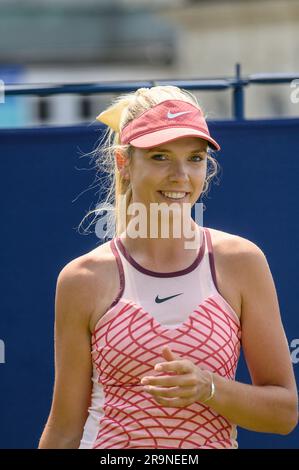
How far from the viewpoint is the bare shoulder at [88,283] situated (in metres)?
3.62

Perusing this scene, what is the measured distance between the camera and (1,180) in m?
5.05

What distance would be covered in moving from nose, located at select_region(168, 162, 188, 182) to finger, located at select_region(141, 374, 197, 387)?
1.99 ft

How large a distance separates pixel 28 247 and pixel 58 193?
24cm

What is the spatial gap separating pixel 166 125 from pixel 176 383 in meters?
0.78

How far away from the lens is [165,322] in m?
3.53

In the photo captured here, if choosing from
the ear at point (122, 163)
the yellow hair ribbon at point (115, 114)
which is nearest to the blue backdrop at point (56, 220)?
the yellow hair ribbon at point (115, 114)

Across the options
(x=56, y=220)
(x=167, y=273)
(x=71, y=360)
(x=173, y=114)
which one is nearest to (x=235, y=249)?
(x=167, y=273)

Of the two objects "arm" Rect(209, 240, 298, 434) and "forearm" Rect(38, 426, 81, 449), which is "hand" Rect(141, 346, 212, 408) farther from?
"forearm" Rect(38, 426, 81, 449)

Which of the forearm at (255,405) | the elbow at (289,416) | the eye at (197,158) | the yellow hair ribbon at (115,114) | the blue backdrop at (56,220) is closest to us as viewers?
the forearm at (255,405)

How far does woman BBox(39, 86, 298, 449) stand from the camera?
138 inches

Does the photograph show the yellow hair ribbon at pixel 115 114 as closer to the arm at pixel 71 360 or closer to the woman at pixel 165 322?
the woman at pixel 165 322

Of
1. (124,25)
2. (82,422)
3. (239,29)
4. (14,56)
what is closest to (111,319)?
(82,422)

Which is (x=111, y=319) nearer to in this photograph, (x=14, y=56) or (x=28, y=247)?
(x=28, y=247)

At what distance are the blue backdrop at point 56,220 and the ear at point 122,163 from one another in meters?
1.16
